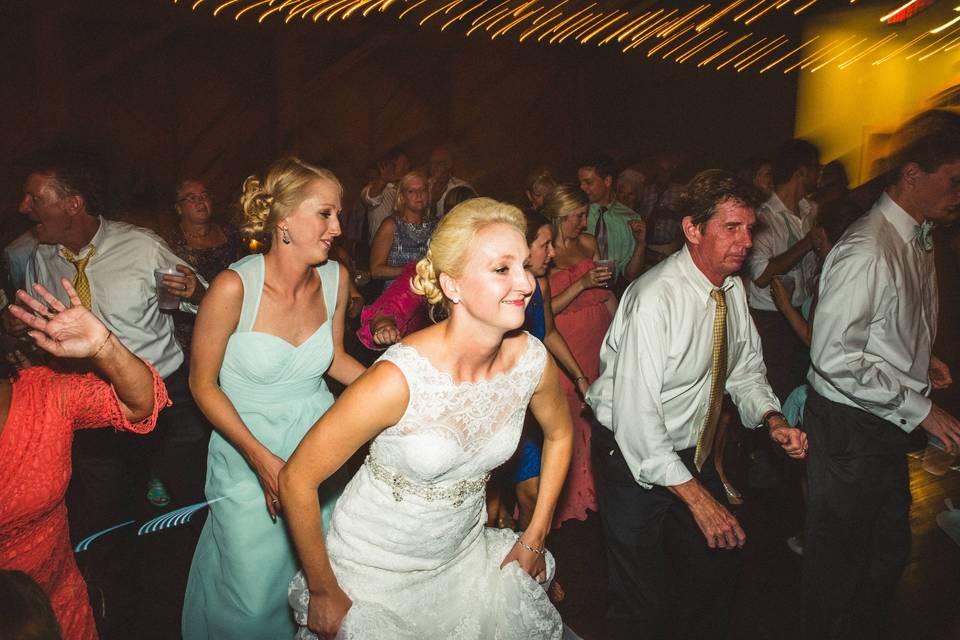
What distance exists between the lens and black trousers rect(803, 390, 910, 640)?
256cm

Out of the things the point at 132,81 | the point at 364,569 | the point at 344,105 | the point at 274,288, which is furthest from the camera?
the point at 344,105

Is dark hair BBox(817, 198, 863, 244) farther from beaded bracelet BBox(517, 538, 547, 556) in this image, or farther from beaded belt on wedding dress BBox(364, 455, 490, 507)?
beaded belt on wedding dress BBox(364, 455, 490, 507)

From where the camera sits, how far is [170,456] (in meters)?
3.60

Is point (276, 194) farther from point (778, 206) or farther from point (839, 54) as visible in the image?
point (839, 54)

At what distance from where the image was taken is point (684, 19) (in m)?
11.5

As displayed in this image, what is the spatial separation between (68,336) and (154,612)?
1966mm

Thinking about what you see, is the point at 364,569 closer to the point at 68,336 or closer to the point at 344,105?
the point at 68,336

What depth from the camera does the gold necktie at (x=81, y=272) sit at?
10.6 feet

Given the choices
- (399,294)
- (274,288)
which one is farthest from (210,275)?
(274,288)

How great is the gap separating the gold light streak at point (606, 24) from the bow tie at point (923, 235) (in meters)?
10.1

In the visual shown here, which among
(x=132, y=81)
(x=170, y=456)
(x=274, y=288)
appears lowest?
(x=170, y=456)

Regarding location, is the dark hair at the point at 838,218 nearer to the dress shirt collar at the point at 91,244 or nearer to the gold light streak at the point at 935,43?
the dress shirt collar at the point at 91,244

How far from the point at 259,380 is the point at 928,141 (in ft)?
8.18

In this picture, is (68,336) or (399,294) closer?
(68,336)
